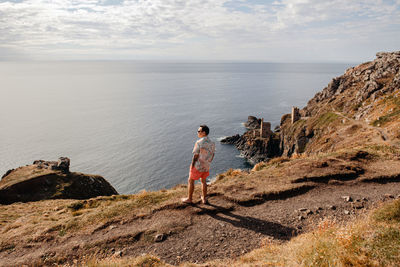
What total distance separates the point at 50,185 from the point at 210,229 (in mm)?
31963

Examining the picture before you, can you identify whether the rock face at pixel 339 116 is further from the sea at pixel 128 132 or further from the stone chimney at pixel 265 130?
the sea at pixel 128 132

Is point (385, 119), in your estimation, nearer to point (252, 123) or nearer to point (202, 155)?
point (202, 155)

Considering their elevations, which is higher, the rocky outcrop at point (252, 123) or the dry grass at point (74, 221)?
the dry grass at point (74, 221)

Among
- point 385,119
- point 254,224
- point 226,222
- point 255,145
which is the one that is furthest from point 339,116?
point 226,222

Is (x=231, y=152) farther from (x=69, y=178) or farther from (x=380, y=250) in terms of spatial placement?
(x=380, y=250)

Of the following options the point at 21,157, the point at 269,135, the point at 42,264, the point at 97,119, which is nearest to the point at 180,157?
the point at 269,135

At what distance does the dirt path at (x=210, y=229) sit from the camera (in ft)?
25.7

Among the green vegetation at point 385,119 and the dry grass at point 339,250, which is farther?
the green vegetation at point 385,119

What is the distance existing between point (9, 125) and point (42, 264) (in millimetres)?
126004

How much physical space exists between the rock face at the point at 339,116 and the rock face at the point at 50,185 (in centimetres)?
4114

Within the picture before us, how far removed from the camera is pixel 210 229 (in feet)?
28.6

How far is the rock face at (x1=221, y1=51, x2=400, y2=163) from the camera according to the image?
164 feet

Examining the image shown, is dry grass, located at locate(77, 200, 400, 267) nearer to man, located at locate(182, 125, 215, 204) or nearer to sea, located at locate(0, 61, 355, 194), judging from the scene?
man, located at locate(182, 125, 215, 204)

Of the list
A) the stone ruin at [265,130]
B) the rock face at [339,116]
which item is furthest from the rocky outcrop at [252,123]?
the stone ruin at [265,130]
